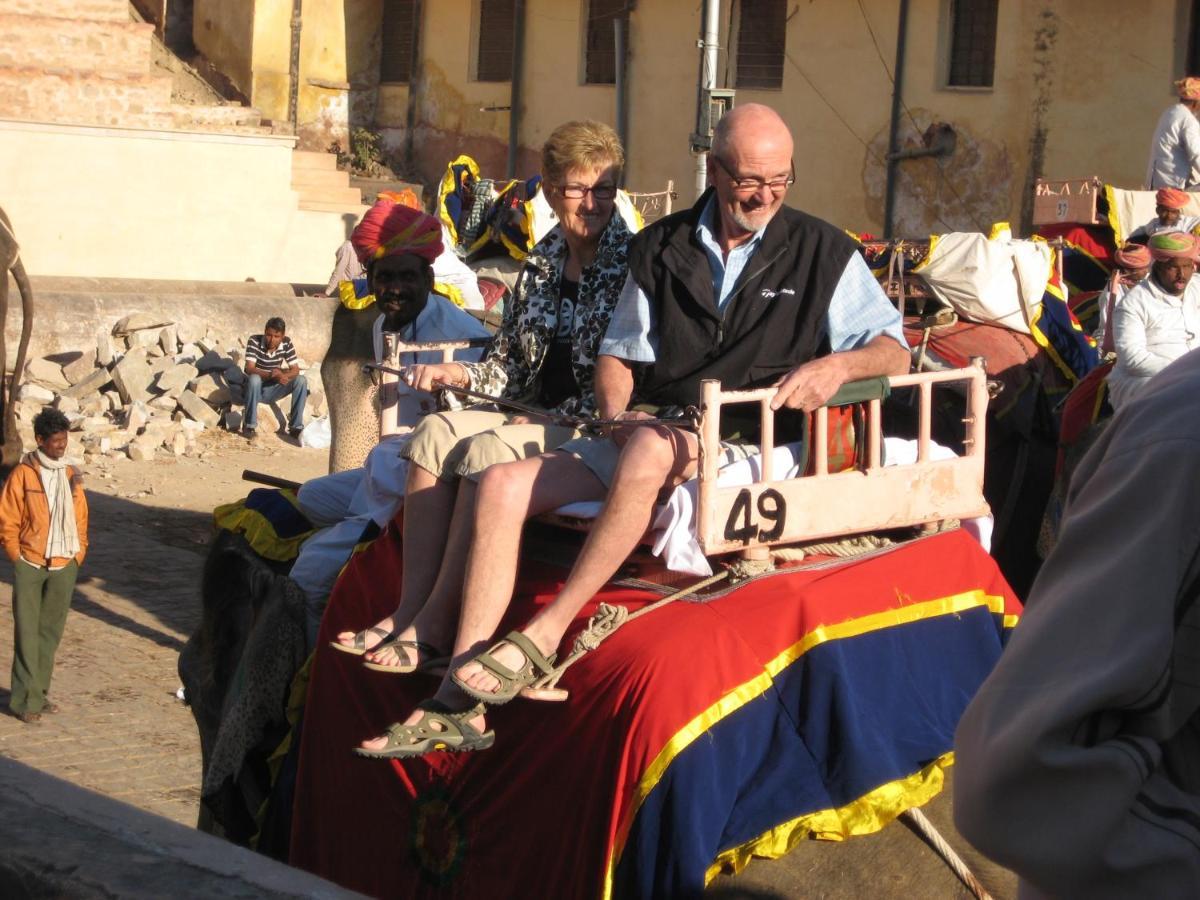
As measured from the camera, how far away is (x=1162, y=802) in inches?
63.9

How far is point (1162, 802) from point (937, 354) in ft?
17.4

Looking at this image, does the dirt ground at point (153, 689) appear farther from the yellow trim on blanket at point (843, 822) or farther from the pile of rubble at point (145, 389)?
the pile of rubble at point (145, 389)

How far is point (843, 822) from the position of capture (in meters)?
3.42

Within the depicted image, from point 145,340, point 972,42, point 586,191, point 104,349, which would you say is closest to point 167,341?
point 145,340

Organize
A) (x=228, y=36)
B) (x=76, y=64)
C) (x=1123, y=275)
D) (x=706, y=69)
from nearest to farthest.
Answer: (x=1123, y=275) < (x=706, y=69) < (x=76, y=64) < (x=228, y=36)

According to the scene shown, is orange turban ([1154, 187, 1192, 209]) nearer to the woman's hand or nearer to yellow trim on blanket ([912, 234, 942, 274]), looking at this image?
yellow trim on blanket ([912, 234, 942, 274])

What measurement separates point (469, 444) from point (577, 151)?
870mm

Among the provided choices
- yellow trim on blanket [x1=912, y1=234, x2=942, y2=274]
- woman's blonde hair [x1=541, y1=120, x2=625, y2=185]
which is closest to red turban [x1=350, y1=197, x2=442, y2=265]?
woman's blonde hair [x1=541, y1=120, x2=625, y2=185]

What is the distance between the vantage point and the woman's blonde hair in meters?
4.46

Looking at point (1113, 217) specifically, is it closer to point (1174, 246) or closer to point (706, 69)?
point (1174, 246)

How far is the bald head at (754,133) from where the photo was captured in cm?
401

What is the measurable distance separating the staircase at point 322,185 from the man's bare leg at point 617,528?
17605mm

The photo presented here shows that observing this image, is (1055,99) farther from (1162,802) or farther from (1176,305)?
(1162,802)

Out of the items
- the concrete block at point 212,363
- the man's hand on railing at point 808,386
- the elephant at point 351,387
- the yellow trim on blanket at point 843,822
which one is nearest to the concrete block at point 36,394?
the concrete block at point 212,363
